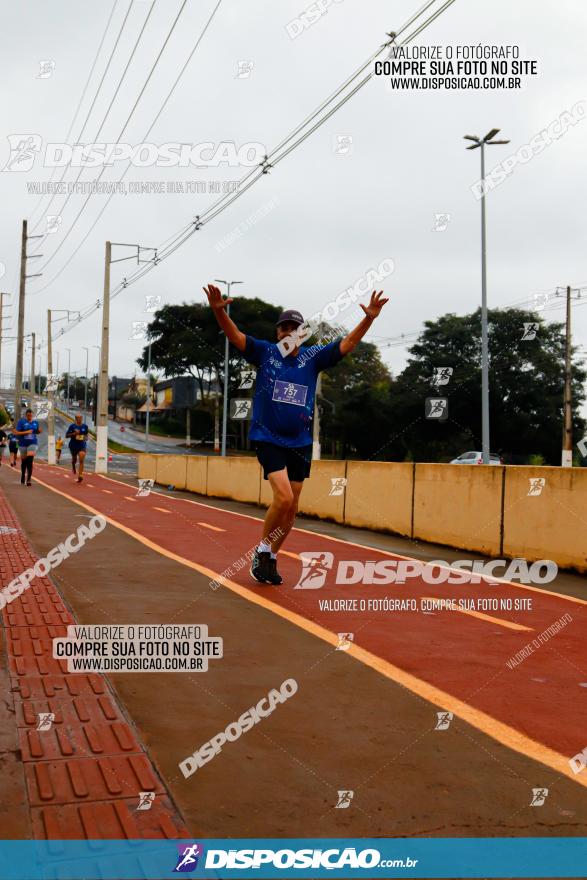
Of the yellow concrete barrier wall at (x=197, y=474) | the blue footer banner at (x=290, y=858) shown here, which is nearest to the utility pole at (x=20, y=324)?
the yellow concrete barrier wall at (x=197, y=474)

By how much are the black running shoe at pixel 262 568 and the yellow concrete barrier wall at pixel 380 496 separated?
5.26 meters

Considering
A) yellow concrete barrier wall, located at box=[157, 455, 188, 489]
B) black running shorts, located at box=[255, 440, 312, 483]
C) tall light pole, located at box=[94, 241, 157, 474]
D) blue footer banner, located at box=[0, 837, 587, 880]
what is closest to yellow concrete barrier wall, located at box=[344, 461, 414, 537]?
black running shorts, located at box=[255, 440, 312, 483]

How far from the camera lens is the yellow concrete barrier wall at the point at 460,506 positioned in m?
9.62

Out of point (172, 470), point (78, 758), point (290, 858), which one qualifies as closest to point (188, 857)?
point (290, 858)

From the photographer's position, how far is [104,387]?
124ft

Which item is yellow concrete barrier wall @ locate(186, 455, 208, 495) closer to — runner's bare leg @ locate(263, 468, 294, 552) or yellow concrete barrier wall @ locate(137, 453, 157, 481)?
yellow concrete barrier wall @ locate(137, 453, 157, 481)

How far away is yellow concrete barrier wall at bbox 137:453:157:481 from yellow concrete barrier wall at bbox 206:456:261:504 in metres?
7.32

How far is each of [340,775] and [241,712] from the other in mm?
690

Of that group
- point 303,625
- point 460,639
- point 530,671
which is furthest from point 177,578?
point 530,671

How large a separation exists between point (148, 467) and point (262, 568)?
24.0 metres

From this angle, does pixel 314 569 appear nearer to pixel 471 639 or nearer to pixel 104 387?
pixel 471 639

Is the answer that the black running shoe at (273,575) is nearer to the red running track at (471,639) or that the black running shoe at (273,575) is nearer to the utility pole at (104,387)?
the red running track at (471,639)

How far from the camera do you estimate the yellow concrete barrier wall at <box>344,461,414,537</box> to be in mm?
11609

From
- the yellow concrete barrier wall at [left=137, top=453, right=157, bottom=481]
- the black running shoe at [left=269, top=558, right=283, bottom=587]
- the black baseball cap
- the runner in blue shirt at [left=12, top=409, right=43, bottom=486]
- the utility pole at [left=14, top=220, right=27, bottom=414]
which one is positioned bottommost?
the yellow concrete barrier wall at [left=137, top=453, right=157, bottom=481]
